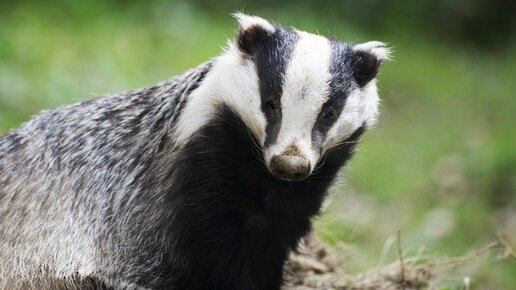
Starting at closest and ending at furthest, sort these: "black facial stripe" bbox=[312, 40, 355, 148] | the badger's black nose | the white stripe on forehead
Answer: the badger's black nose, the white stripe on forehead, "black facial stripe" bbox=[312, 40, 355, 148]

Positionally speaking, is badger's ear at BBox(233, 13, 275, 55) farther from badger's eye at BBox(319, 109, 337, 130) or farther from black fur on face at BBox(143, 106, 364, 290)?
badger's eye at BBox(319, 109, 337, 130)

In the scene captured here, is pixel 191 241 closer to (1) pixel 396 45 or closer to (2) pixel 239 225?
(2) pixel 239 225

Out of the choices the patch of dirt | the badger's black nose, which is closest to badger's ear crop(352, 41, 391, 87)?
the badger's black nose

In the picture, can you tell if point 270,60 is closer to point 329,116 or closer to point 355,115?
point 329,116

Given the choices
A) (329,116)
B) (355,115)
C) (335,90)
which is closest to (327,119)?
(329,116)

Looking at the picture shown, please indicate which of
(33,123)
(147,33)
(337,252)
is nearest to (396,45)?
(147,33)

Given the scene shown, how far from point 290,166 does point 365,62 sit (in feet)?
2.52

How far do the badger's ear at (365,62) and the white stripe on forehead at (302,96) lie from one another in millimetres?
268

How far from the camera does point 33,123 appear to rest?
15.2ft

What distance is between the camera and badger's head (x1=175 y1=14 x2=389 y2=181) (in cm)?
371

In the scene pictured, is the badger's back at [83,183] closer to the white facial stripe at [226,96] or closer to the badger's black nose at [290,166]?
the white facial stripe at [226,96]

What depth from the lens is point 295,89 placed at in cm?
375

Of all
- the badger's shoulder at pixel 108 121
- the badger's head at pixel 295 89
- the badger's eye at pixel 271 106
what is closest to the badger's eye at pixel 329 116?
the badger's head at pixel 295 89

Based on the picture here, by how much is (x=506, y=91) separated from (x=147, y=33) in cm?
342
